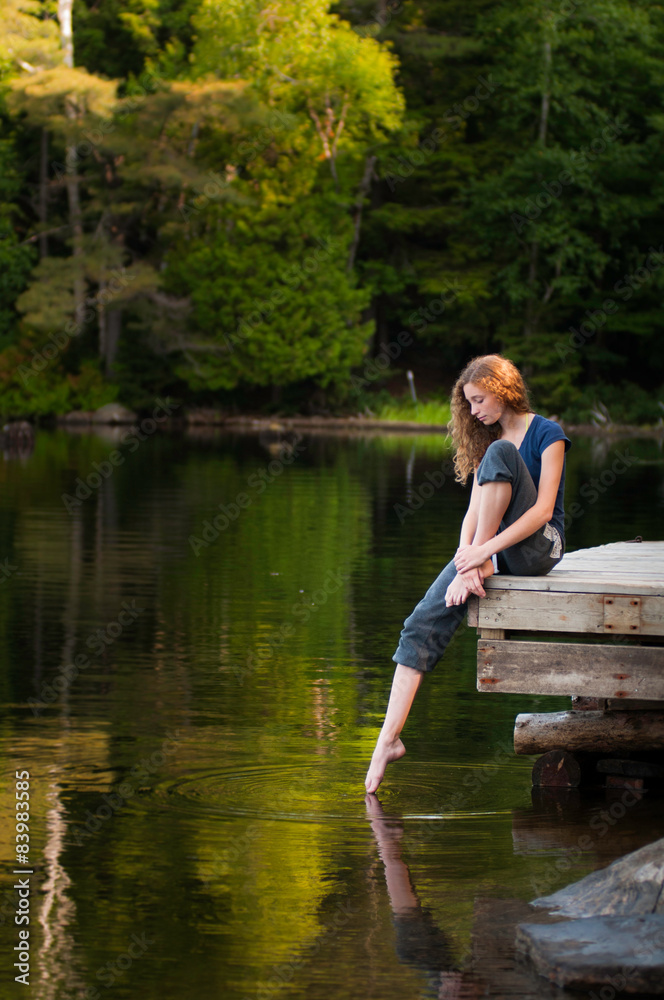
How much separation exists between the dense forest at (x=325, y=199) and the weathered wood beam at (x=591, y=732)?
4079 cm

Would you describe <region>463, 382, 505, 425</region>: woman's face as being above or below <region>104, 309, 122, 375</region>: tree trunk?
above

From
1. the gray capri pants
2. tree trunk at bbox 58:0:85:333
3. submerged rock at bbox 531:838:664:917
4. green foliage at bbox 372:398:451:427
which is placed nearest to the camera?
submerged rock at bbox 531:838:664:917

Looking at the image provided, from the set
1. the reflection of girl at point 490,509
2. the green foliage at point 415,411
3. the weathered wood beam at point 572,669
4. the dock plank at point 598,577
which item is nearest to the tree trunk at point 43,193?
the green foliage at point 415,411

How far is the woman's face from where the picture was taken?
637cm

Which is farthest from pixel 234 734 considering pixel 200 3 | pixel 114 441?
pixel 200 3

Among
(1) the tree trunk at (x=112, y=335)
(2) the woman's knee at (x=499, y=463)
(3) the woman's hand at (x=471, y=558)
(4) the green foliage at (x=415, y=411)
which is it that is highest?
(2) the woman's knee at (x=499, y=463)

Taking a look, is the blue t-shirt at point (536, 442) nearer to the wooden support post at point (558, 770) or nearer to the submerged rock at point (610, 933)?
the wooden support post at point (558, 770)

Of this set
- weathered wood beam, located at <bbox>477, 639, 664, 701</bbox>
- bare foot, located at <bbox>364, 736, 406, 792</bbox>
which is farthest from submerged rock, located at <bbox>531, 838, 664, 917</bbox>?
bare foot, located at <bbox>364, 736, 406, 792</bbox>

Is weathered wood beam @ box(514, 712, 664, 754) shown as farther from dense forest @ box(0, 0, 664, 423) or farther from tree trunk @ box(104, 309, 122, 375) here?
tree trunk @ box(104, 309, 122, 375)

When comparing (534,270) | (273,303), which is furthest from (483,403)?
(534,270)

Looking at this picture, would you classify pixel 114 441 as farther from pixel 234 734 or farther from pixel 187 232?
pixel 234 734

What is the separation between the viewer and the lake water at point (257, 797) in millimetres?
4617

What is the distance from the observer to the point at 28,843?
5.71 metres

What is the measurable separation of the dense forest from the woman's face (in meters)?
40.7
